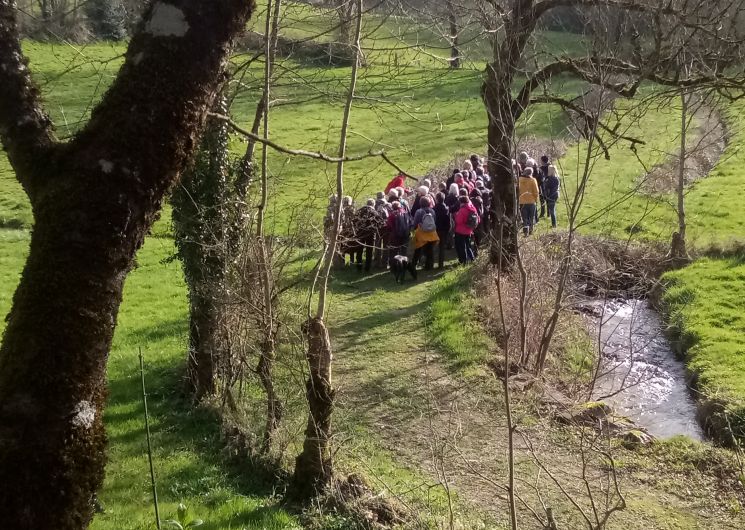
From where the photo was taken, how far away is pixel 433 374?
11.2m

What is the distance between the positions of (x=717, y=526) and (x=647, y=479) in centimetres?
104

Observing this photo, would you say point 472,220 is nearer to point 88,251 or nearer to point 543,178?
point 543,178

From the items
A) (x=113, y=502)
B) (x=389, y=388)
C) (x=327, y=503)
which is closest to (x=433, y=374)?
(x=389, y=388)

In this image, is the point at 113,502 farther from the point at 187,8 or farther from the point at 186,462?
the point at 187,8

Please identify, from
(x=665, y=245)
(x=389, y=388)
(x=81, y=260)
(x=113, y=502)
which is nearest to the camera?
(x=81, y=260)

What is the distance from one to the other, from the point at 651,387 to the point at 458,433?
20.6 ft

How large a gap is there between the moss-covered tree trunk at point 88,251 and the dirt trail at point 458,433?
419 centimetres

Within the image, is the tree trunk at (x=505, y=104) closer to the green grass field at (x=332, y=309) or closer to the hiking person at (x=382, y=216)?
the green grass field at (x=332, y=309)

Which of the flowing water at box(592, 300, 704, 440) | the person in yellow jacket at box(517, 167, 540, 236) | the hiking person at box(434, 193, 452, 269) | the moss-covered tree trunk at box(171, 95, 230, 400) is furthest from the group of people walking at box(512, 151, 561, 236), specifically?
the moss-covered tree trunk at box(171, 95, 230, 400)

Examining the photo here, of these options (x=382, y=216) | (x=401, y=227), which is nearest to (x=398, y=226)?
(x=401, y=227)

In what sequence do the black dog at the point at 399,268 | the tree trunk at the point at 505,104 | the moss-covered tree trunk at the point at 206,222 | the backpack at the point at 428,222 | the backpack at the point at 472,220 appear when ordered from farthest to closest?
the black dog at the point at 399,268, the backpack at the point at 472,220, the backpack at the point at 428,222, the tree trunk at the point at 505,104, the moss-covered tree trunk at the point at 206,222

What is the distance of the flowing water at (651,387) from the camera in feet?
35.8

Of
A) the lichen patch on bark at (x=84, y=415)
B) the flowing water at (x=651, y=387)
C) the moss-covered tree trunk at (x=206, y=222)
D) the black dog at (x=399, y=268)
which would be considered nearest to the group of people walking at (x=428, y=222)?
the black dog at (x=399, y=268)

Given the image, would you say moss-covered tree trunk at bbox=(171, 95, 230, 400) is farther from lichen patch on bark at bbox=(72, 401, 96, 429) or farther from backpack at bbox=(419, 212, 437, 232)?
backpack at bbox=(419, 212, 437, 232)
